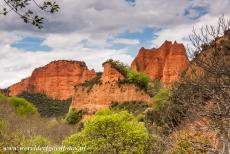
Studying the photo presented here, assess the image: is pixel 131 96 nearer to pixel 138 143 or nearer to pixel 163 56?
pixel 163 56

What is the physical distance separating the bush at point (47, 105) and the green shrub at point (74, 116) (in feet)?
82.9

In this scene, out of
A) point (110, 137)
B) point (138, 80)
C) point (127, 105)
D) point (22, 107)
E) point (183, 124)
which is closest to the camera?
point (183, 124)

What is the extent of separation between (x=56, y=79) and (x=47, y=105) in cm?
3621

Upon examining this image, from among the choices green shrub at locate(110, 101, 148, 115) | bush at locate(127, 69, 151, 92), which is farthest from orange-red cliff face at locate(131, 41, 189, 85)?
green shrub at locate(110, 101, 148, 115)

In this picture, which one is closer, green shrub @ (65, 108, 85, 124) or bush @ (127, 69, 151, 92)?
green shrub @ (65, 108, 85, 124)

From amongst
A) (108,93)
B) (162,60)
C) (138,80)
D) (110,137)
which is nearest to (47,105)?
(162,60)

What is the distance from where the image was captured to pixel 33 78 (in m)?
170

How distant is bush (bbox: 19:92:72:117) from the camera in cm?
11588

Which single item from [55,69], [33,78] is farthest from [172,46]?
[33,78]

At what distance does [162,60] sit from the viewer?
12938 centimetres

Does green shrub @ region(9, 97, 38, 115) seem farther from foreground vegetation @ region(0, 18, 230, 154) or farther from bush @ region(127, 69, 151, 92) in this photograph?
bush @ region(127, 69, 151, 92)

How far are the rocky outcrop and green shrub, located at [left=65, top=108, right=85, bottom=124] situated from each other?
2.09 metres

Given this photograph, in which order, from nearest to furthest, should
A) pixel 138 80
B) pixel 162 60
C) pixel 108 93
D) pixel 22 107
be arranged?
1. pixel 22 107
2. pixel 108 93
3. pixel 138 80
4. pixel 162 60

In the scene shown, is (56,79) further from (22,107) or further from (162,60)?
(22,107)
